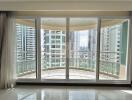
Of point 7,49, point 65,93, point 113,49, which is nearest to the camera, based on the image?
point 65,93

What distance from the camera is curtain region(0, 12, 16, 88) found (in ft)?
15.3

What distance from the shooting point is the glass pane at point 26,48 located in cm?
502

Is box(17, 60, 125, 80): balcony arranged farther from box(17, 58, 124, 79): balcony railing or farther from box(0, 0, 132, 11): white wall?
box(0, 0, 132, 11): white wall

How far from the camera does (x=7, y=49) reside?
15.5ft

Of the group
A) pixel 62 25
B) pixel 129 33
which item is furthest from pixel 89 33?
pixel 129 33

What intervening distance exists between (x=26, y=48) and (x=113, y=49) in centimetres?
269

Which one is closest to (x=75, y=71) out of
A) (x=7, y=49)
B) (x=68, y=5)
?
(x=68, y=5)

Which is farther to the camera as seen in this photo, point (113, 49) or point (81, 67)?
point (81, 67)

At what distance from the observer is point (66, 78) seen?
16.8ft

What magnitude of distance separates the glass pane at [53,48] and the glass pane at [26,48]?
291 millimetres

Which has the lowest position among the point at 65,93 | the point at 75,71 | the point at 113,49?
the point at 65,93

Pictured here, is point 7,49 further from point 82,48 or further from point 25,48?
point 82,48

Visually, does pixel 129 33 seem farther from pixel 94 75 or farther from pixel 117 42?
pixel 94 75

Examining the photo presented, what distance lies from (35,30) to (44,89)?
1790mm
